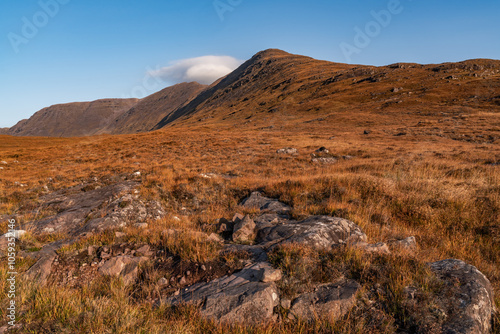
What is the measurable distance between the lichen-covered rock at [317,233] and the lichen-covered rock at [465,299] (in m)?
1.45

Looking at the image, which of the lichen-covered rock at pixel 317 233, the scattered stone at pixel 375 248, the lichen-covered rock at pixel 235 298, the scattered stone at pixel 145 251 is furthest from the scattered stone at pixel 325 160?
the lichen-covered rock at pixel 235 298

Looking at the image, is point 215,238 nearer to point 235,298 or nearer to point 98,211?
point 235,298

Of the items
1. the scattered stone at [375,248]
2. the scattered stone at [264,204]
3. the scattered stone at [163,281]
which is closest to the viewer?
the scattered stone at [163,281]

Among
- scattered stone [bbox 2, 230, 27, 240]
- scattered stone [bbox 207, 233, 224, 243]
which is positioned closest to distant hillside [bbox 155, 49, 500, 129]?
scattered stone [bbox 207, 233, 224, 243]

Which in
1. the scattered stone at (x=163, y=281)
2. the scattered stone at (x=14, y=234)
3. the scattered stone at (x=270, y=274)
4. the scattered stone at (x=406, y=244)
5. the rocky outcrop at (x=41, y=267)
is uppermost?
the scattered stone at (x=14, y=234)

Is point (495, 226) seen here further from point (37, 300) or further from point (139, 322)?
point (37, 300)

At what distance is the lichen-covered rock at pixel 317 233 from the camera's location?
14.9 feet

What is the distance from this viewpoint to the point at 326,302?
3107 millimetres

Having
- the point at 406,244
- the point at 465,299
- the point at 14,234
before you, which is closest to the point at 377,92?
the point at 406,244

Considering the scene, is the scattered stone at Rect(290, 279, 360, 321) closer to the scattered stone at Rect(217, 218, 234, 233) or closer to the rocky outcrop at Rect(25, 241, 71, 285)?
the scattered stone at Rect(217, 218, 234, 233)

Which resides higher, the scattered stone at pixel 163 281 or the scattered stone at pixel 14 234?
the scattered stone at pixel 14 234

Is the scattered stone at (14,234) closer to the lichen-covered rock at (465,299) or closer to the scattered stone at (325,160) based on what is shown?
the lichen-covered rock at (465,299)

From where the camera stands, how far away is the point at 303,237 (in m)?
4.54

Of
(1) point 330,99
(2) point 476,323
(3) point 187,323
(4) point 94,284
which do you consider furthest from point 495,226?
(1) point 330,99
